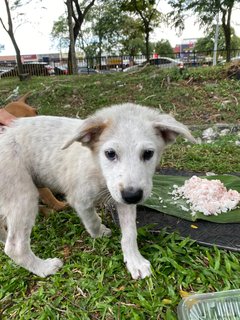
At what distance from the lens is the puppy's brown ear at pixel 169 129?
98.4 inches

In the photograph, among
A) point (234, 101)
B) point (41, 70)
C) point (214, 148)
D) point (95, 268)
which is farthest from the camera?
point (41, 70)

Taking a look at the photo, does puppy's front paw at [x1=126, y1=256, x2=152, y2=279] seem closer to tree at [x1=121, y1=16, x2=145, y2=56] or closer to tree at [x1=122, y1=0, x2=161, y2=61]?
tree at [x1=122, y1=0, x2=161, y2=61]

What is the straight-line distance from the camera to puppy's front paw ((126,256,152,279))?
2.74 m

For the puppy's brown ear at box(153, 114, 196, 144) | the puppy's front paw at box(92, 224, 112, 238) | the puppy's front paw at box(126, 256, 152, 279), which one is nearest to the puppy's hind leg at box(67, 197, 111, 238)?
the puppy's front paw at box(92, 224, 112, 238)

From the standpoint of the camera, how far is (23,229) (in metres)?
2.79

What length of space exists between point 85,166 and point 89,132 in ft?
1.29

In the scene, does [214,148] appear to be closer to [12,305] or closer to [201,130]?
[201,130]

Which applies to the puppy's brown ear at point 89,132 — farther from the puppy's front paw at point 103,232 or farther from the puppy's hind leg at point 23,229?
the puppy's front paw at point 103,232

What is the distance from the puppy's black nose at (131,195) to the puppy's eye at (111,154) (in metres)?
0.30

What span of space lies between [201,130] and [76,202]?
4302mm

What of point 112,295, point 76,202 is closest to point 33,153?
point 76,202

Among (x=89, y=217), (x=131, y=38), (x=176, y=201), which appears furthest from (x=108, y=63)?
(x=89, y=217)

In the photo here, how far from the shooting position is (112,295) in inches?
103

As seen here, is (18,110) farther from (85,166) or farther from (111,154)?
(111,154)
